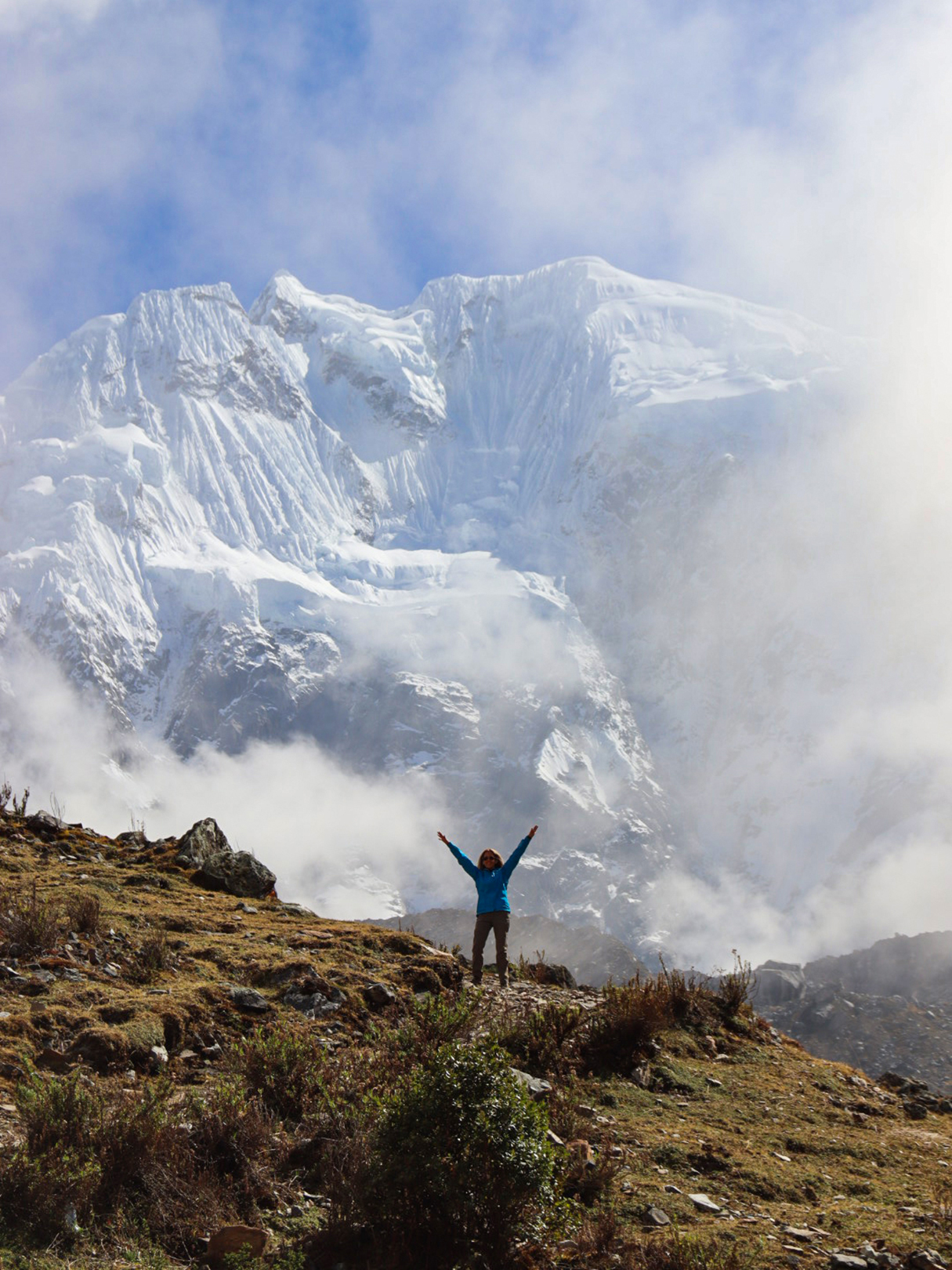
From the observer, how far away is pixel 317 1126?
6.36 m

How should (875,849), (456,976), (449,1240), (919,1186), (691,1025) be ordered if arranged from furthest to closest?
1. (875,849)
2. (456,976)
3. (691,1025)
4. (919,1186)
5. (449,1240)

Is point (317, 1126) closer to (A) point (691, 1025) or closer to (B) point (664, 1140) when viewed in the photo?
Result: (B) point (664, 1140)

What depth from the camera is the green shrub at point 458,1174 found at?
5.11 meters

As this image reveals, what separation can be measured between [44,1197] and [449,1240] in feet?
6.97

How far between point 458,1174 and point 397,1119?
1.52 ft

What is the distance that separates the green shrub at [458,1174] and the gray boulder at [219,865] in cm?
1029

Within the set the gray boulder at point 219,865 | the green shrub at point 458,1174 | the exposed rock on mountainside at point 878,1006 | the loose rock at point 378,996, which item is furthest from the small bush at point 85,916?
the exposed rock on mountainside at point 878,1006

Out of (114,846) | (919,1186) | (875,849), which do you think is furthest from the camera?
(875,849)

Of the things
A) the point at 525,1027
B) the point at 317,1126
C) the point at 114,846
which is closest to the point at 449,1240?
the point at 317,1126

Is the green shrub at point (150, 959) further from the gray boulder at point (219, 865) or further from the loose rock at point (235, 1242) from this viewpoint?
the gray boulder at point (219, 865)

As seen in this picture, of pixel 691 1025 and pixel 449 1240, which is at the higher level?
pixel 691 1025

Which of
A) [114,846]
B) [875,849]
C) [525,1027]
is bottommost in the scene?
[525,1027]

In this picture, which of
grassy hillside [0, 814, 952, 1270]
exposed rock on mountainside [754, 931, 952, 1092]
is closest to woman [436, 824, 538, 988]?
grassy hillside [0, 814, 952, 1270]

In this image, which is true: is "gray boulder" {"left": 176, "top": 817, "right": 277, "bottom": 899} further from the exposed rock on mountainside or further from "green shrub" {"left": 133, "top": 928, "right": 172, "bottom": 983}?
the exposed rock on mountainside
